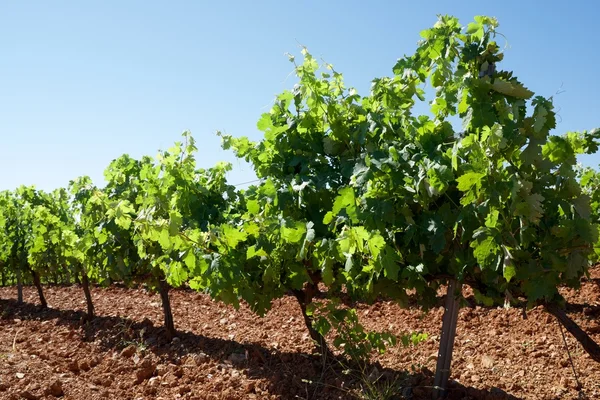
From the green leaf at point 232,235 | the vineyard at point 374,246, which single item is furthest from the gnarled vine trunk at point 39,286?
the green leaf at point 232,235

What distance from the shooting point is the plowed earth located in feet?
16.3

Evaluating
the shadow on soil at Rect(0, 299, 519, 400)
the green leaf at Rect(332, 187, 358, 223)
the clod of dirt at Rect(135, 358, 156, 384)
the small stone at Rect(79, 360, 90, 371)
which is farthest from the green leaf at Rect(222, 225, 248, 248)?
the small stone at Rect(79, 360, 90, 371)

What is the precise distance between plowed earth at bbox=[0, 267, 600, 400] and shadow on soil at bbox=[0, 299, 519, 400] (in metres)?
0.01

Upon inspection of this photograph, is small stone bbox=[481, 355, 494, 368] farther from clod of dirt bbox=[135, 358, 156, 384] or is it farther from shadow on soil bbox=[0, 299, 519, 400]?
clod of dirt bbox=[135, 358, 156, 384]

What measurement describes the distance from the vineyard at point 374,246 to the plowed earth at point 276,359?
0.03 metres

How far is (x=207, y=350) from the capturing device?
675 cm

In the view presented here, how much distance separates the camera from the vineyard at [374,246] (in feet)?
11.4

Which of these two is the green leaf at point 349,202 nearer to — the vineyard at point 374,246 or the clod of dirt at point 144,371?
the vineyard at point 374,246

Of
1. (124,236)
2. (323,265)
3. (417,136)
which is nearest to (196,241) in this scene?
(323,265)

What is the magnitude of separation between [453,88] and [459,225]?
34.7 inches

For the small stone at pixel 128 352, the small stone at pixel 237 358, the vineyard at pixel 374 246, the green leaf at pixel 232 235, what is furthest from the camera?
the small stone at pixel 128 352

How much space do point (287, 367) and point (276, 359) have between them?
0.30 meters

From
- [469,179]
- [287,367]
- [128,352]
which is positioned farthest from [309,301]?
[128,352]

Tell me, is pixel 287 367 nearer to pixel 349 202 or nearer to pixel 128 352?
pixel 128 352
